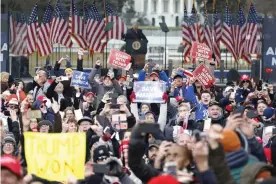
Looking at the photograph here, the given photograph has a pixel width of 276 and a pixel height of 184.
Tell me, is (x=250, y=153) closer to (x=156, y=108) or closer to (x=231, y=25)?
(x=156, y=108)

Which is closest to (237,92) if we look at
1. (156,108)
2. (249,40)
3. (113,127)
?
(156,108)

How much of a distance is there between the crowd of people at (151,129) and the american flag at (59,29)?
774 centimetres

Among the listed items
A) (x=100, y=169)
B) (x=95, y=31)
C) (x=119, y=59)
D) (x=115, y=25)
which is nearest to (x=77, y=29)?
(x=95, y=31)

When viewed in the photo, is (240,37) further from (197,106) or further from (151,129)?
(151,129)

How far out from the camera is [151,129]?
10453 mm

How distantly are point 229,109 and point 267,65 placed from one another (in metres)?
12.8

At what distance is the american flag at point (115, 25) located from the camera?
3862 centimetres

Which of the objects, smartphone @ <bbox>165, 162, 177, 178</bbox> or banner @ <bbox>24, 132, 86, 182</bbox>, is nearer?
smartphone @ <bbox>165, 162, 177, 178</bbox>

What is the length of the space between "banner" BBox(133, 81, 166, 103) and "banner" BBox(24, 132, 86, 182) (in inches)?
298

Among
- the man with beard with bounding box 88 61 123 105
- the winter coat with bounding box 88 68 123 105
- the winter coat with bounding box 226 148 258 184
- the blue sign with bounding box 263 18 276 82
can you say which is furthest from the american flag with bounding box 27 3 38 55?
the winter coat with bounding box 226 148 258 184

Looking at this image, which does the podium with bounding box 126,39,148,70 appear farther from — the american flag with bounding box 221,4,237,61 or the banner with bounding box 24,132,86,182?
the banner with bounding box 24,132,86,182

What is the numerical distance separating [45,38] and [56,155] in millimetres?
22487

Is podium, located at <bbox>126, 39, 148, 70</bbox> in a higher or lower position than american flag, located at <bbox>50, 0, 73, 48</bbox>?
lower

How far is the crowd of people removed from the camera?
9.91 metres
